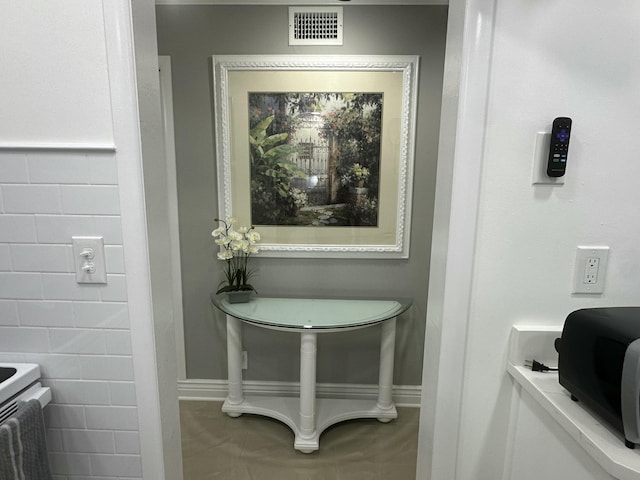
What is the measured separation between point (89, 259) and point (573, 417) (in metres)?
1.20

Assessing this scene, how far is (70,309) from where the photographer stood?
101 cm

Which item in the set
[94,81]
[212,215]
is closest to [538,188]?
[94,81]

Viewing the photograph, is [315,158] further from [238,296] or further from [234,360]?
[234,360]

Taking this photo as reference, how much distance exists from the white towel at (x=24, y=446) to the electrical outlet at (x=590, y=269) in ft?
4.61

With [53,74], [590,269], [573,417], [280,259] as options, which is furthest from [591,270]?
[280,259]

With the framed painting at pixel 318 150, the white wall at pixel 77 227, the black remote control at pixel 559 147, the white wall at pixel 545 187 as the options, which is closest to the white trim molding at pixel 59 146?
the white wall at pixel 77 227

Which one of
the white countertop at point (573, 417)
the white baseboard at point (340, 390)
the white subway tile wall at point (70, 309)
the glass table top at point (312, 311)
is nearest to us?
the white countertop at point (573, 417)

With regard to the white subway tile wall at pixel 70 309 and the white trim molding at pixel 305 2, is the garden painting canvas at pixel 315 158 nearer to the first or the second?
the white trim molding at pixel 305 2

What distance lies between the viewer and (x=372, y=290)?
2.34 metres

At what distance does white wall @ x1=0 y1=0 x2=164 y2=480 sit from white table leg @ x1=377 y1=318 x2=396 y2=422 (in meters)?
1.41

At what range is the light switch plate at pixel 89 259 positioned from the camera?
0.98 m

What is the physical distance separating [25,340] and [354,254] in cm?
163

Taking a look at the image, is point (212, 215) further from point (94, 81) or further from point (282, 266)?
point (94, 81)

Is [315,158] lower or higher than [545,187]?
higher
